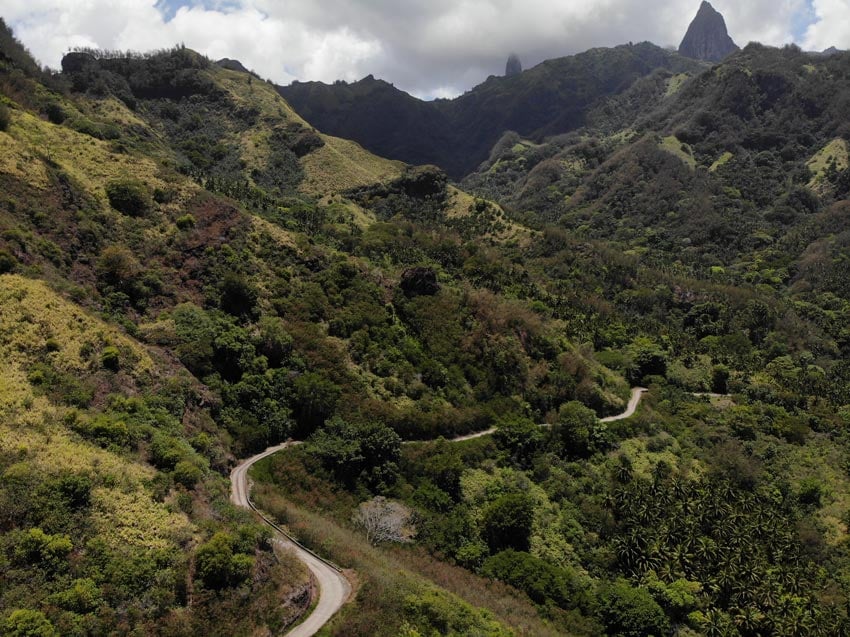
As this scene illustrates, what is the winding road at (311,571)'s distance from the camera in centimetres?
2938

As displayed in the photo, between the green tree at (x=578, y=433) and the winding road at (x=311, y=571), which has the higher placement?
the green tree at (x=578, y=433)

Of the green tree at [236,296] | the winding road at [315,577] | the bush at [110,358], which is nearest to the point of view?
the winding road at [315,577]

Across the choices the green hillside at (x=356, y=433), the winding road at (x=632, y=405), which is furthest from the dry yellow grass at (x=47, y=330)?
the winding road at (x=632, y=405)

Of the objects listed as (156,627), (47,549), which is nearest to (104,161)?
(47,549)

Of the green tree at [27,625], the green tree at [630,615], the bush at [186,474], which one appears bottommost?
the green tree at [630,615]

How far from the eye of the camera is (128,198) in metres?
66.1

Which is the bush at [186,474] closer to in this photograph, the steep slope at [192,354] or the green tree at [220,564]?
the steep slope at [192,354]

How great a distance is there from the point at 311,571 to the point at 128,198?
5399 cm

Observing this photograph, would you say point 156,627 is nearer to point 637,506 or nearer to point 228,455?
point 228,455

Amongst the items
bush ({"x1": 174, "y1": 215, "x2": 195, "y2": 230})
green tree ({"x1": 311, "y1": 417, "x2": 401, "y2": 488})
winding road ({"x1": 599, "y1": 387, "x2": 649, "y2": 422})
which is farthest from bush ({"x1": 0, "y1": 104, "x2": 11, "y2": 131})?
winding road ({"x1": 599, "y1": 387, "x2": 649, "y2": 422})

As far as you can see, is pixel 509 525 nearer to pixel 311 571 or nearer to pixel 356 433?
pixel 356 433

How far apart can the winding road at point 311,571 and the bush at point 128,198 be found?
3800 cm

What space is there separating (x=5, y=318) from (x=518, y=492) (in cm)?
4722

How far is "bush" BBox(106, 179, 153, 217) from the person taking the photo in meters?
65.8
